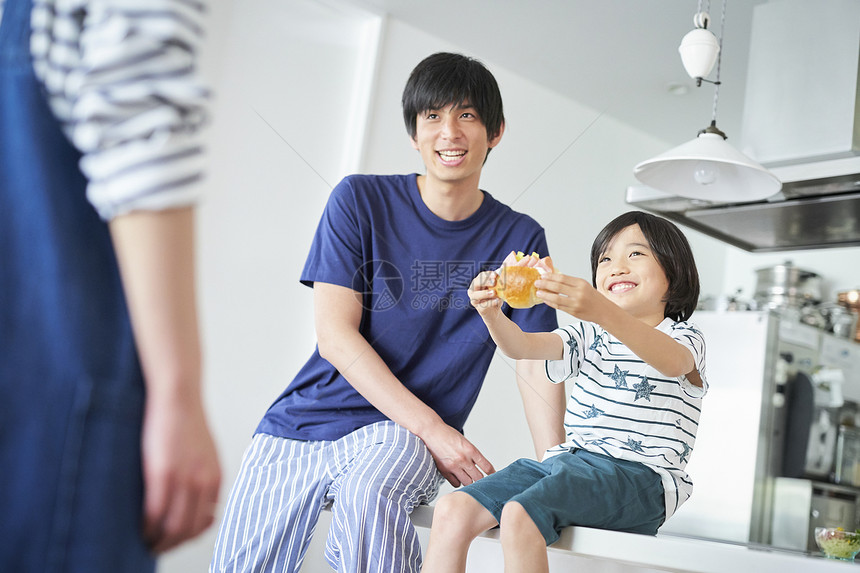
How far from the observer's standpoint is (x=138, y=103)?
0.34m

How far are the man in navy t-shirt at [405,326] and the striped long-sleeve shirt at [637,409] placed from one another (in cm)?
13

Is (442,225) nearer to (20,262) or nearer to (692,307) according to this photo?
(692,307)

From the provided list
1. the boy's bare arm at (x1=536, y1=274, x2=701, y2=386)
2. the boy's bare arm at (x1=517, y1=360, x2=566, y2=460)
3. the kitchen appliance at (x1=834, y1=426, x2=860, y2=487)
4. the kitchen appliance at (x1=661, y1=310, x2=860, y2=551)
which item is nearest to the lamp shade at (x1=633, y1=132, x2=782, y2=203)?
the boy's bare arm at (x1=517, y1=360, x2=566, y2=460)

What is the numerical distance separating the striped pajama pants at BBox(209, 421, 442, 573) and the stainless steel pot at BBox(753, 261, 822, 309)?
8.02 ft

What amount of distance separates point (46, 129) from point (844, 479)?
317 centimetres

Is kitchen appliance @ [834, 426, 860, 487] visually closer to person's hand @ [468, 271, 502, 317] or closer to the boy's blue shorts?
the boy's blue shorts

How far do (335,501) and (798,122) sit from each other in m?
1.58

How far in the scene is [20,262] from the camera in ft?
1.10

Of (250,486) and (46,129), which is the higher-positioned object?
(46,129)

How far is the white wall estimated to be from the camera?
1.07m

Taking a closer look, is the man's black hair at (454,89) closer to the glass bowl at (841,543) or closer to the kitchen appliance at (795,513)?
the glass bowl at (841,543)

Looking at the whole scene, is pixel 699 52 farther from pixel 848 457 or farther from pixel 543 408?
pixel 848 457

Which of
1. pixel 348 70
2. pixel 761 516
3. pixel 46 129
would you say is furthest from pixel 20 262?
pixel 761 516

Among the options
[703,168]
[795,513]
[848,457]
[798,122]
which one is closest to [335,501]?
[703,168]
